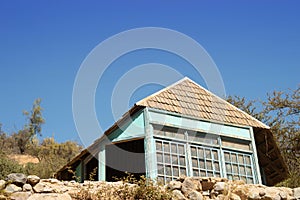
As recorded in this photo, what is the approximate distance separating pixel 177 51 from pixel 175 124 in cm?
344

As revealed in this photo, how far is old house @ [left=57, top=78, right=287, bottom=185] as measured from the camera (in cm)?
1274

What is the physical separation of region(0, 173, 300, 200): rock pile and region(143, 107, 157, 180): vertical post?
2399mm

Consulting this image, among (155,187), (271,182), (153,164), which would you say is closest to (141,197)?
(155,187)

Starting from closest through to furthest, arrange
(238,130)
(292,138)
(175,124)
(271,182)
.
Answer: (175,124), (238,130), (271,182), (292,138)

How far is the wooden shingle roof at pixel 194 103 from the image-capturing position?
1341 cm

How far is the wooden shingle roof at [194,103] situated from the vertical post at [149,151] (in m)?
0.56

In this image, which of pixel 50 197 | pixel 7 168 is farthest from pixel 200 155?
pixel 7 168

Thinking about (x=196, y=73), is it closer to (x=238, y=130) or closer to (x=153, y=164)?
(x=238, y=130)

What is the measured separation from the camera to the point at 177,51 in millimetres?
15562

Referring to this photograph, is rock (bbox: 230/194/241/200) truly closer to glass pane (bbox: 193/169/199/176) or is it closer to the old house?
the old house

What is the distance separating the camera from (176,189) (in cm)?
955

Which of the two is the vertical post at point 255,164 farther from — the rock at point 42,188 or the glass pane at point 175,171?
the rock at point 42,188

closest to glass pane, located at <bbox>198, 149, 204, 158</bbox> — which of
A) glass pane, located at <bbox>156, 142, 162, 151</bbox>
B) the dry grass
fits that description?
glass pane, located at <bbox>156, 142, 162, 151</bbox>

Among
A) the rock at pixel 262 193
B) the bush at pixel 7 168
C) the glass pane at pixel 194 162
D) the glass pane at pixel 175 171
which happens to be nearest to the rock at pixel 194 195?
the rock at pixel 262 193
